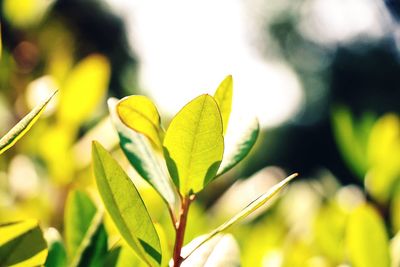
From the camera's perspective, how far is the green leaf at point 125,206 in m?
0.41

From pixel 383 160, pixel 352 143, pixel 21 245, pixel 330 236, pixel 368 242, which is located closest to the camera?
pixel 21 245

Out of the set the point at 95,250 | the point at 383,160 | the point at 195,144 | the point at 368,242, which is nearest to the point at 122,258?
the point at 95,250

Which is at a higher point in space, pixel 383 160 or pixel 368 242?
pixel 368 242

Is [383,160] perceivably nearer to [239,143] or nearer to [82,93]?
[82,93]

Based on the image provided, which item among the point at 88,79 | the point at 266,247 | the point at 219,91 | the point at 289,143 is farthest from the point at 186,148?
the point at 289,143

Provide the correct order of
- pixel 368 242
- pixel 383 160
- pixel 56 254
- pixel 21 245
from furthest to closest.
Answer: pixel 383 160, pixel 368 242, pixel 56 254, pixel 21 245

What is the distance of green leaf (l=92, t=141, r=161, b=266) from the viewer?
41 centimetres

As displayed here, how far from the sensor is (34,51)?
1.44 meters

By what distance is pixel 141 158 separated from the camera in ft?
1.68

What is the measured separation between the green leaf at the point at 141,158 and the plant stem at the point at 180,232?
0.05ft

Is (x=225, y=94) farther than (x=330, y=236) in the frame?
No

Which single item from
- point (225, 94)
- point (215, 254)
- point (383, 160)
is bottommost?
point (383, 160)

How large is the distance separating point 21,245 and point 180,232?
0.14 m

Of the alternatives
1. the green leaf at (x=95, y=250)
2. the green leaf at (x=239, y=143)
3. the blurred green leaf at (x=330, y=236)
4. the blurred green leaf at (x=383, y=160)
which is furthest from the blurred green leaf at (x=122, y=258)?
the blurred green leaf at (x=383, y=160)
